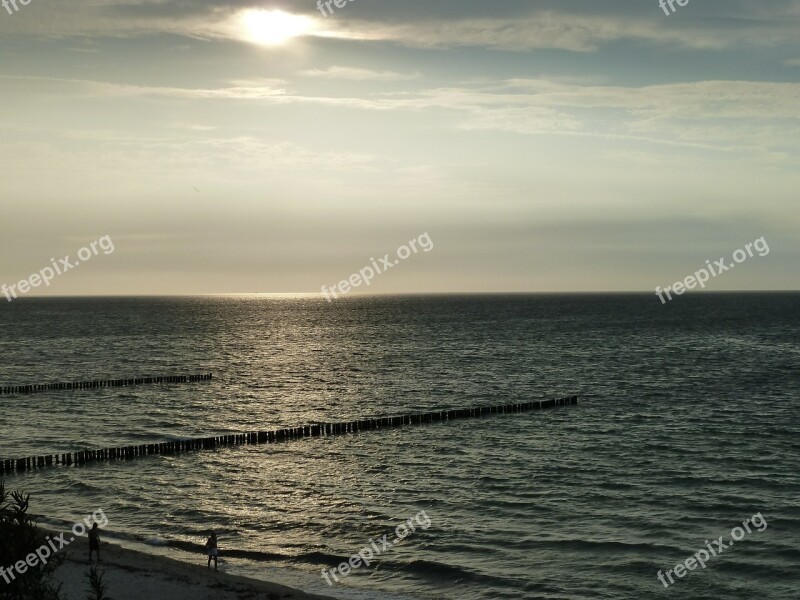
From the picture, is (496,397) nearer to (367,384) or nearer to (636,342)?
(367,384)

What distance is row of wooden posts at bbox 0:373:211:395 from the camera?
90.2m

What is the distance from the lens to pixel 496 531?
4059 centimetres

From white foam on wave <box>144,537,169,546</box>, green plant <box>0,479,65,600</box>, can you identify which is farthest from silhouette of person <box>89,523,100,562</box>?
green plant <box>0,479,65,600</box>

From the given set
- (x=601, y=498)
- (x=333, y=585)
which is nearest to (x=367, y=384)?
(x=601, y=498)

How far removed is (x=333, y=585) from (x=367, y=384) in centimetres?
6640

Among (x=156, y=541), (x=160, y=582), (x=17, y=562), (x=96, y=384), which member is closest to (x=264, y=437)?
(x=156, y=541)

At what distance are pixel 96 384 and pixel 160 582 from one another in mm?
68826

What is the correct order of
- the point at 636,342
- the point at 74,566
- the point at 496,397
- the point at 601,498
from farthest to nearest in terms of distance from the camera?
the point at 636,342 < the point at 496,397 < the point at 601,498 < the point at 74,566

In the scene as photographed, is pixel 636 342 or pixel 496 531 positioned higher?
pixel 636 342

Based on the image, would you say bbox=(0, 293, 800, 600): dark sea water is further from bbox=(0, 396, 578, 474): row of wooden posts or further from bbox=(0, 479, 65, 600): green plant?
bbox=(0, 479, 65, 600): green plant

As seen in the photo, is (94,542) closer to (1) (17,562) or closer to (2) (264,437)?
(1) (17,562)

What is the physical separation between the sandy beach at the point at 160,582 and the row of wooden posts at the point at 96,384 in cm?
6080

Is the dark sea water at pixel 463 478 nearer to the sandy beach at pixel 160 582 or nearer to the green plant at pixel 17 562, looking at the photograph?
the sandy beach at pixel 160 582

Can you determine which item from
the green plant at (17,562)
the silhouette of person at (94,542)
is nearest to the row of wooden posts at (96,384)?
the silhouette of person at (94,542)
